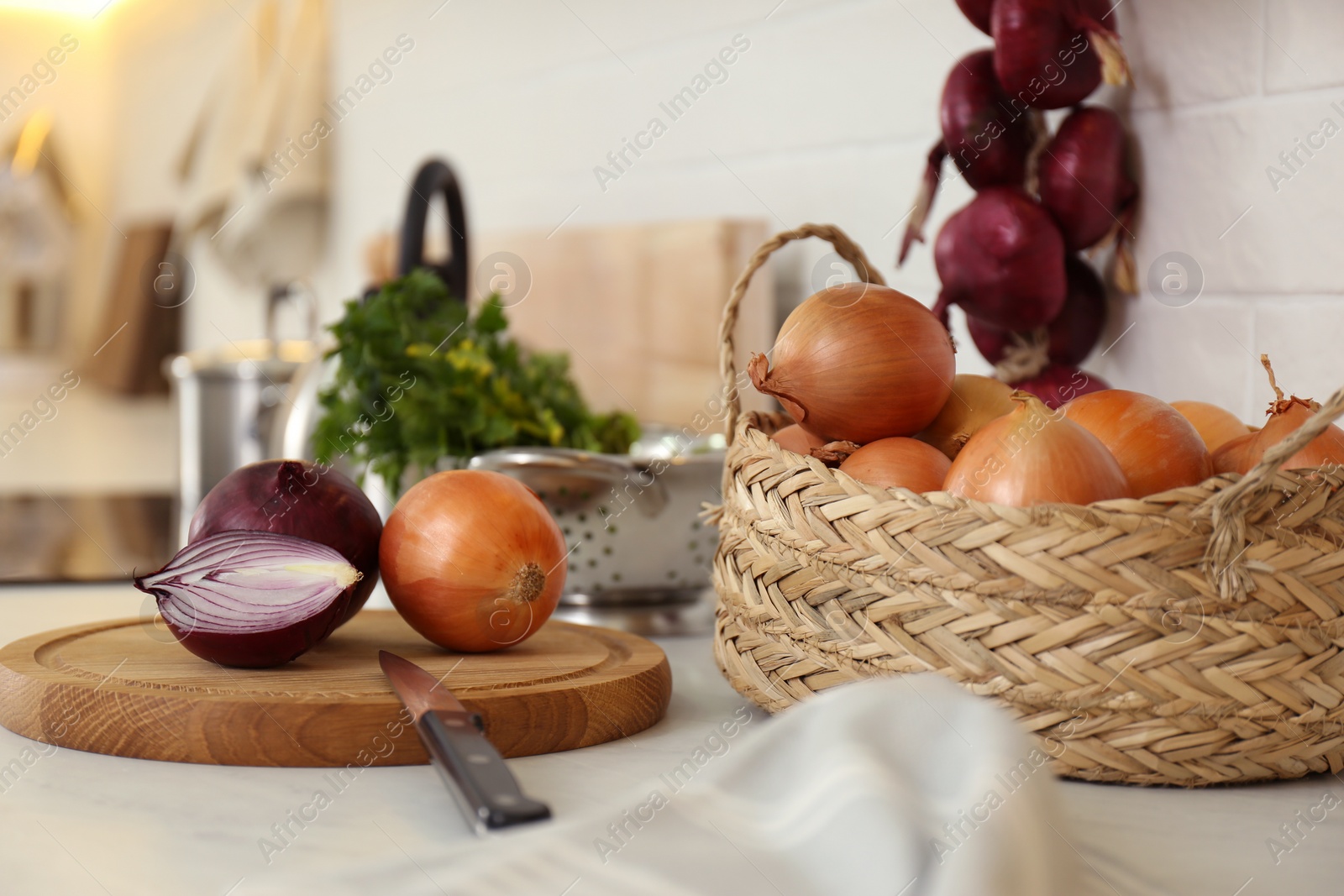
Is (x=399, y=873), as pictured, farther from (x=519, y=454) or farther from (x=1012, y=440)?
(x=519, y=454)

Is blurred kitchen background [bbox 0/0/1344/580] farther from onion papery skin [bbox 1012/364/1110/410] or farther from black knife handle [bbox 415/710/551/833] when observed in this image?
black knife handle [bbox 415/710/551/833]

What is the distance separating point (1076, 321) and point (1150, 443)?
339mm

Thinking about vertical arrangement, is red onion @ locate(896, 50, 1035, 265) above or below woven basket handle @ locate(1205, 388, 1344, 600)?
above

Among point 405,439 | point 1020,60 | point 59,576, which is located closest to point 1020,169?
point 1020,60

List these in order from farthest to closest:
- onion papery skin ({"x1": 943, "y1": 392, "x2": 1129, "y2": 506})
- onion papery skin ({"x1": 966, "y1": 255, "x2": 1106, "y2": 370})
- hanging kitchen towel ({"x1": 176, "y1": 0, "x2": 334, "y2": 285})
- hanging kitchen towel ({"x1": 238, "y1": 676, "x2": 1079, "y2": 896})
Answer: hanging kitchen towel ({"x1": 176, "y1": 0, "x2": 334, "y2": 285}), onion papery skin ({"x1": 966, "y1": 255, "x2": 1106, "y2": 370}), onion papery skin ({"x1": 943, "y1": 392, "x2": 1129, "y2": 506}), hanging kitchen towel ({"x1": 238, "y1": 676, "x2": 1079, "y2": 896})

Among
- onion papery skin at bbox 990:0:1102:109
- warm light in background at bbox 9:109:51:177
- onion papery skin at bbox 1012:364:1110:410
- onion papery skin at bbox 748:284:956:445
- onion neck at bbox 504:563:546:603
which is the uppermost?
warm light in background at bbox 9:109:51:177

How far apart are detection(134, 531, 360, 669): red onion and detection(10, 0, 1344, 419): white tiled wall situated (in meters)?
0.59

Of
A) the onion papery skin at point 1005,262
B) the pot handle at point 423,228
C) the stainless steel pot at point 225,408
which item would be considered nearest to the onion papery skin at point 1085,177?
the onion papery skin at point 1005,262

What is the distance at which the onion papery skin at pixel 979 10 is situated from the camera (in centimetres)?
82

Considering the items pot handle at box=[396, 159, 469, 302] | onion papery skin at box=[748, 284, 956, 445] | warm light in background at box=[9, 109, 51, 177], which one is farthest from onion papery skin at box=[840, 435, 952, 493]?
warm light in background at box=[9, 109, 51, 177]

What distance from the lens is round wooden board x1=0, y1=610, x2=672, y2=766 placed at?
21.0 inches

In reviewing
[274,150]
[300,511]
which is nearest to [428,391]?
[300,511]

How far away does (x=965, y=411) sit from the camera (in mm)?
603

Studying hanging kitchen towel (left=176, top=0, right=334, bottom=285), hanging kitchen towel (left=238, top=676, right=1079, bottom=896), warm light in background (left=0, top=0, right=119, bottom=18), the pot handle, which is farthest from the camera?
warm light in background (left=0, top=0, right=119, bottom=18)
